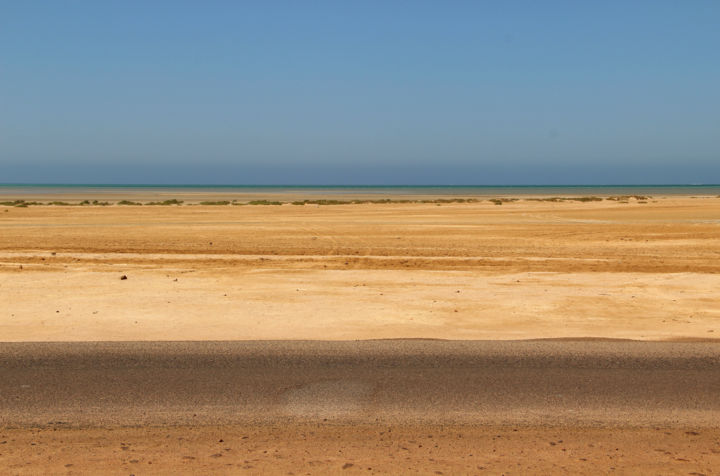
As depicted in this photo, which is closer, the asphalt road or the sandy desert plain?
the sandy desert plain

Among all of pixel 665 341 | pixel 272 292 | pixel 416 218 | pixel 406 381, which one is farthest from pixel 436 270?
pixel 416 218

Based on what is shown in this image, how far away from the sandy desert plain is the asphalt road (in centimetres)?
3

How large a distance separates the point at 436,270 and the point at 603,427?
12.6m

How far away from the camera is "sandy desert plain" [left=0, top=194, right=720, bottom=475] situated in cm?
571

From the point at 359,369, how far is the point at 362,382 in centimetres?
55

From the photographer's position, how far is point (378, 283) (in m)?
16.2

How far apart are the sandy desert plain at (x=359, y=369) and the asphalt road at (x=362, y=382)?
3cm

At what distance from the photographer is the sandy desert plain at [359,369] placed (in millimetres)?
5711

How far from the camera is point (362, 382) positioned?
7.63m

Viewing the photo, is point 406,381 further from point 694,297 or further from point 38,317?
point 694,297

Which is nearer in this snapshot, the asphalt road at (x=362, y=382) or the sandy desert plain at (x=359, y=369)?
the sandy desert plain at (x=359, y=369)

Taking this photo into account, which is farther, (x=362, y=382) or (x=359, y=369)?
(x=359, y=369)

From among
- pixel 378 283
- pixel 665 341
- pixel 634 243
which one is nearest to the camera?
pixel 665 341

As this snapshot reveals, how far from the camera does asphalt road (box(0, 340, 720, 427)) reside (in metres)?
6.58
